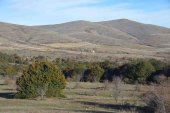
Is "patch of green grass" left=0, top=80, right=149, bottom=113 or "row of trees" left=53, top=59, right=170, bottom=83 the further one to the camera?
"row of trees" left=53, top=59, right=170, bottom=83

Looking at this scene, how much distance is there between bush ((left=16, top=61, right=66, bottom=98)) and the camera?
5462 cm

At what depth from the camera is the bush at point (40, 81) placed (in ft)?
179

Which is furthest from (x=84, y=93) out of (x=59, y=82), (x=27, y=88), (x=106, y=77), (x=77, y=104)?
(x=106, y=77)

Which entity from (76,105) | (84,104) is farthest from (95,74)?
(76,105)

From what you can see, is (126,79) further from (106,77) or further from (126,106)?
(126,106)

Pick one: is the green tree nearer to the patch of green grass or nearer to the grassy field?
the grassy field

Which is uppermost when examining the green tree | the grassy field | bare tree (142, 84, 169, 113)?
bare tree (142, 84, 169, 113)

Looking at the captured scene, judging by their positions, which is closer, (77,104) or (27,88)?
(77,104)

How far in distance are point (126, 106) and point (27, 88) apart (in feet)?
47.4

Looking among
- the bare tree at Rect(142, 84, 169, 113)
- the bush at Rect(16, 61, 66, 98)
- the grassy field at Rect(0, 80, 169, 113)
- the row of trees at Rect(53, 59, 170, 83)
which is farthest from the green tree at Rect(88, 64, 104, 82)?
the bare tree at Rect(142, 84, 169, 113)

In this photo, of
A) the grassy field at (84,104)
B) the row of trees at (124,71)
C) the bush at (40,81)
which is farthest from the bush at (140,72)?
the bush at (40,81)

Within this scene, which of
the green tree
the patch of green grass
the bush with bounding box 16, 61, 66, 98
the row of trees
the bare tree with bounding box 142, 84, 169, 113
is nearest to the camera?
the bare tree with bounding box 142, 84, 169, 113

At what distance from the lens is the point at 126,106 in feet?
145

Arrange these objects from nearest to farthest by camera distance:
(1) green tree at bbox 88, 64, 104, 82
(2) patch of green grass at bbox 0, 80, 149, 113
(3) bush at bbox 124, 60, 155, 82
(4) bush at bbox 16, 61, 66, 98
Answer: (2) patch of green grass at bbox 0, 80, 149, 113 → (4) bush at bbox 16, 61, 66, 98 → (3) bush at bbox 124, 60, 155, 82 → (1) green tree at bbox 88, 64, 104, 82
